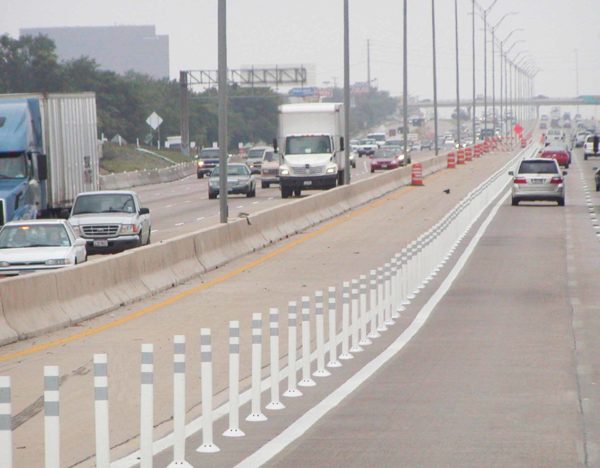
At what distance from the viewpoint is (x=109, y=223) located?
36.0 meters

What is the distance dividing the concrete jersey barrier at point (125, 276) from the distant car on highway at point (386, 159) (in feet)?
159

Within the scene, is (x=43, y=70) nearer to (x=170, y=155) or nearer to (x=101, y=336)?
(x=170, y=155)

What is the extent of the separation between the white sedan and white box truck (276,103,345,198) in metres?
32.5

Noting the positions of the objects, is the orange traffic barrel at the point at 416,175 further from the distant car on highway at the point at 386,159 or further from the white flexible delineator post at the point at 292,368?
the white flexible delineator post at the point at 292,368

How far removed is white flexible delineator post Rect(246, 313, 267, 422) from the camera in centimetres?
1274

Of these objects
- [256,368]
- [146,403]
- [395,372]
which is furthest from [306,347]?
[146,403]

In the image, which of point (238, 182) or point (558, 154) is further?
point (558, 154)

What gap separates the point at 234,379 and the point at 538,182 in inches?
1747

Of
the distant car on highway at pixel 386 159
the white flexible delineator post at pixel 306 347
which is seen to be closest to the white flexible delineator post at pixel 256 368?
the white flexible delineator post at pixel 306 347

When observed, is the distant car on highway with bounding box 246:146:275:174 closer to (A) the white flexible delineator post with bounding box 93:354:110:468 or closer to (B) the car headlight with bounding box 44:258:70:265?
(B) the car headlight with bounding box 44:258:70:265

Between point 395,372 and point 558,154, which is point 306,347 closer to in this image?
point 395,372

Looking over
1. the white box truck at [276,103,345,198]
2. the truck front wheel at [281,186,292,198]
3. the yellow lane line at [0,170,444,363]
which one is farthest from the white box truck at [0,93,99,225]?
the truck front wheel at [281,186,292,198]

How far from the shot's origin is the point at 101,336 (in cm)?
2058

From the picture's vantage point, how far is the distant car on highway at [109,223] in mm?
36000
